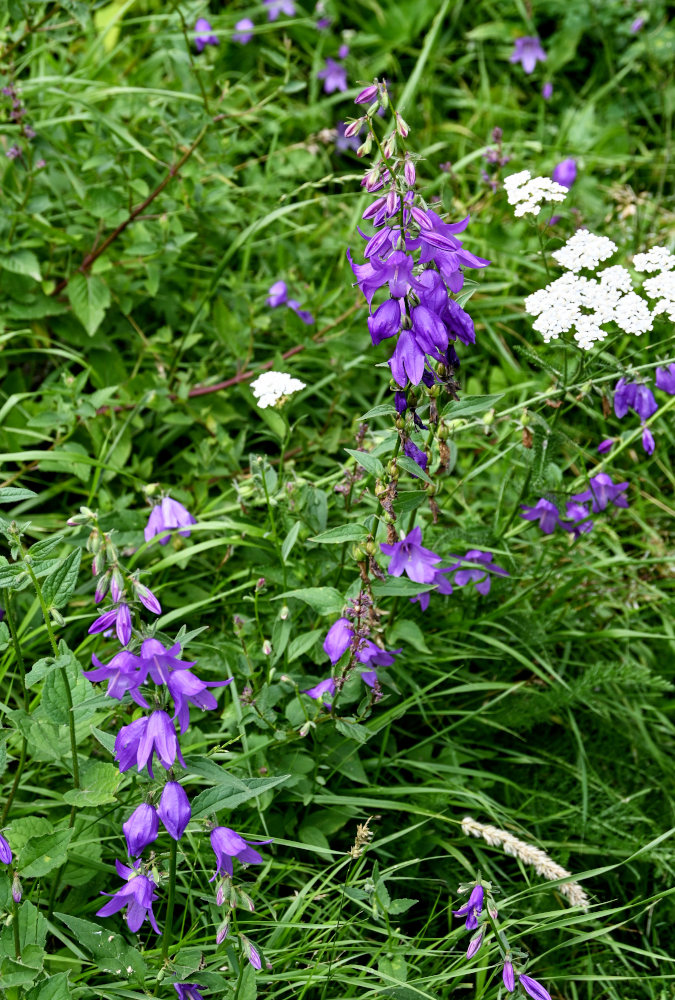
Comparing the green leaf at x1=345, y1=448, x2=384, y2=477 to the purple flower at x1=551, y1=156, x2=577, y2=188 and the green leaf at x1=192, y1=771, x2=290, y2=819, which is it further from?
the purple flower at x1=551, y1=156, x2=577, y2=188

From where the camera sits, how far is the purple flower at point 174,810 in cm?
141

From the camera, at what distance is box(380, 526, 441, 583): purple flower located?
2053 millimetres

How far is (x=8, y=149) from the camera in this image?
2850mm

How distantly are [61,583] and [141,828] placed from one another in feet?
1.53

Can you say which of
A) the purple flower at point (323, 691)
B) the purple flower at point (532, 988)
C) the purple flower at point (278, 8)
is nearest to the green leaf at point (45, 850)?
the purple flower at point (323, 691)

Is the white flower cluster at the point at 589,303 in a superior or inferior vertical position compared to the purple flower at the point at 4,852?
superior

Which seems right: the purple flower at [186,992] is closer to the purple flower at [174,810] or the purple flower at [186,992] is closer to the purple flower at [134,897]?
the purple flower at [134,897]

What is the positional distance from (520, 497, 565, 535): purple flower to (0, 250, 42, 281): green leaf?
4.93 ft

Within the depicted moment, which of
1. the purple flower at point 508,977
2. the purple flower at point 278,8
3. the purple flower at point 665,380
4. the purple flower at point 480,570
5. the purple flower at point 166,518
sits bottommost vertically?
the purple flower at point 508,977

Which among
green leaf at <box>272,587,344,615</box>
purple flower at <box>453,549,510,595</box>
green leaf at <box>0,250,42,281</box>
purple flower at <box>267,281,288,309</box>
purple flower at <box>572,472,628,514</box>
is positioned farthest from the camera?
purple flower at <box>267,281,288,309</box>

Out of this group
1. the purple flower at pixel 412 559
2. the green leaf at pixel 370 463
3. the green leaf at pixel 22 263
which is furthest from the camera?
the green leaf at pixel 22 263

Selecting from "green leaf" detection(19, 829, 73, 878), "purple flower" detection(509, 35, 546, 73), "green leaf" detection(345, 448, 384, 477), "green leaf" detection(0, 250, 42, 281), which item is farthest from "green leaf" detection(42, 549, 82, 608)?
"purple flower" detection(509, 35, 546, 73)

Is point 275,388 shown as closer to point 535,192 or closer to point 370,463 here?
point 370,463

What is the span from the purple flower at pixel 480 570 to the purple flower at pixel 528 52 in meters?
2.58
